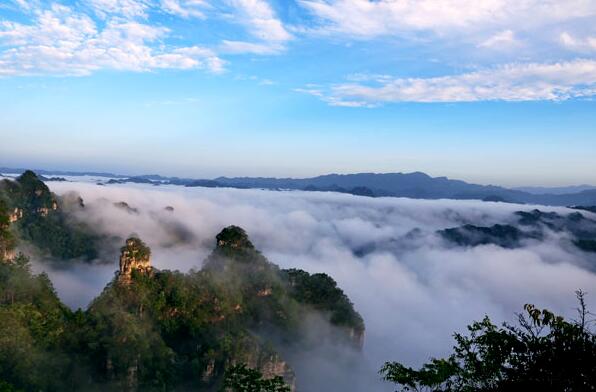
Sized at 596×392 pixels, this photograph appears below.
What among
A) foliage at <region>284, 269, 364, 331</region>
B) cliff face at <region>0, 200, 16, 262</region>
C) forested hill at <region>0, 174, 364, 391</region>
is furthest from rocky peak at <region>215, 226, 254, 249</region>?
cliff face at <region>0, 200, 16, 262</region>

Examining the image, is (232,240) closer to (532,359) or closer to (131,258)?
(131,258)

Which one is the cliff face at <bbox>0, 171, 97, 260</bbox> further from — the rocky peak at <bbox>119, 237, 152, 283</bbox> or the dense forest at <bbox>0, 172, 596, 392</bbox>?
the rocky peak at <bbox>119, 237, 152, 283</bbox>

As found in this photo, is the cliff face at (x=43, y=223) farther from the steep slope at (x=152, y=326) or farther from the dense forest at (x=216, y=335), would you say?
the steep slope at (x=152, y=326)

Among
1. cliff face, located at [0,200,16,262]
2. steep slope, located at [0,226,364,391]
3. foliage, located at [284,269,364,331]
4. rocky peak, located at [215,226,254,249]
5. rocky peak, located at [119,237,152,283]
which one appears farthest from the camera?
foliage, located at [284,269,364,331]

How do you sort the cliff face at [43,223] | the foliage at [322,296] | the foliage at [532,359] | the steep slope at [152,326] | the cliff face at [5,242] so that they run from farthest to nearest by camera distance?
the cliff face at [43,223], the foliage at [322,296], the cliff face at [5,242], the steep slope at [152,326], the foliage at [532,359]

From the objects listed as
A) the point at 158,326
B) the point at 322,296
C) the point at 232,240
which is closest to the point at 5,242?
the point at 158,326

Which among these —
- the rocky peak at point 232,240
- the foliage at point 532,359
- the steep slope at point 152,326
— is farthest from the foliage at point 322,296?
the foliage at point 532,359
